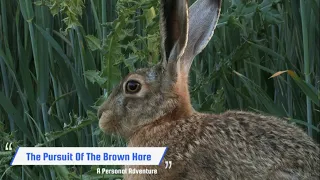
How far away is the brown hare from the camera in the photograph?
13.4ft

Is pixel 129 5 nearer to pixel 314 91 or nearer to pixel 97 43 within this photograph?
pixel 97 43

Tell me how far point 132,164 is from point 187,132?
27 centimetres

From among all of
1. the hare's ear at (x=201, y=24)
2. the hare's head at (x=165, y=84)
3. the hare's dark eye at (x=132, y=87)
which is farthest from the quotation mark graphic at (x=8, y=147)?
the hare's ear at (x=201, y=24)

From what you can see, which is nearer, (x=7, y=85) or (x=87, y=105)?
(x=87, y=105)

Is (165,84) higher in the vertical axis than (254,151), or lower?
higher

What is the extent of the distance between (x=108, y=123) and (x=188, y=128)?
36cm

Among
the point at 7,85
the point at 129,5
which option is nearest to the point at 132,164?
the point at 129,5

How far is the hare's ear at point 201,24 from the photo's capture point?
4.45m

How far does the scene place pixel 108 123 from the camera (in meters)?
4.43

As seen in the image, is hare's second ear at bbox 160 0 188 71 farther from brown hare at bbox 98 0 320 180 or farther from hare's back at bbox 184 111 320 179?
hare's back at bbox 184 111 320 179

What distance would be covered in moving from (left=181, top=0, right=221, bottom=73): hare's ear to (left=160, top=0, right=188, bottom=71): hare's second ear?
20 cm

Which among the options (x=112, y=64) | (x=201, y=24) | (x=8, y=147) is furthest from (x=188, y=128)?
(x=8, y=147)

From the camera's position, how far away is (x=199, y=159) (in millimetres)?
4164

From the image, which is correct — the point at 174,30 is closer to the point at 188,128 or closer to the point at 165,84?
the point at 165,84
